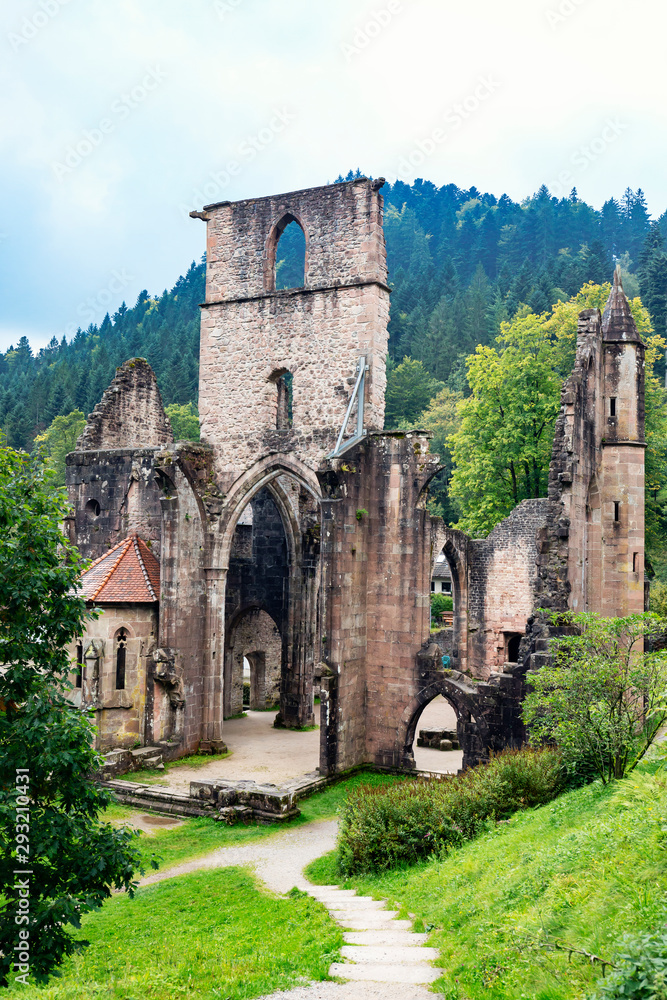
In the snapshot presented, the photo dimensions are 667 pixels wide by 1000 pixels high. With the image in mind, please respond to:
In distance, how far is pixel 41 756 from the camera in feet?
19.9

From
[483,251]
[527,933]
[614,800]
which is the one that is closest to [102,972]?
[527,933]

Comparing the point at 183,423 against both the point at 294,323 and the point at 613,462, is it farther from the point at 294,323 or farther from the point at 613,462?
the point at 613,462

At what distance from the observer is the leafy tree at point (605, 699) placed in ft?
32.2

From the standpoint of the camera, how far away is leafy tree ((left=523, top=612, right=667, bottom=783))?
9805mm

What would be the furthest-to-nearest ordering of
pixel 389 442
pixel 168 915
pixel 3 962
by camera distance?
1. pixel 389 442
2. pixel 168 915
3. pixel 3 962

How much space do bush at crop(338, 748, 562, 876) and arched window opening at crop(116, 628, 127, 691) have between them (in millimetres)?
7561

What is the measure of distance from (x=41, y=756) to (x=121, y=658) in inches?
466

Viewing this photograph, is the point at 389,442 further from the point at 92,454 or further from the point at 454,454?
the point at 454,454

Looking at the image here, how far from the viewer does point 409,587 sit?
16.4 metres

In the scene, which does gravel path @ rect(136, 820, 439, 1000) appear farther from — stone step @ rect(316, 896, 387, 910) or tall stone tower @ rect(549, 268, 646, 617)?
tall stone tower @ rect(549, 268, 646, 617)

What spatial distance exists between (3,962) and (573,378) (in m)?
13.8

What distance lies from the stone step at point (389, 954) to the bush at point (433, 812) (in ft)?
11.8

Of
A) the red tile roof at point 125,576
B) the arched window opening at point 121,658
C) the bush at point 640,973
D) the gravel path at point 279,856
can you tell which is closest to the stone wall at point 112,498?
the red tile roof at point 125,576

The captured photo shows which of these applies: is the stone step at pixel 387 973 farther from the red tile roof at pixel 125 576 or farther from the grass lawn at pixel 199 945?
the red tile roof at pixel 125 576
